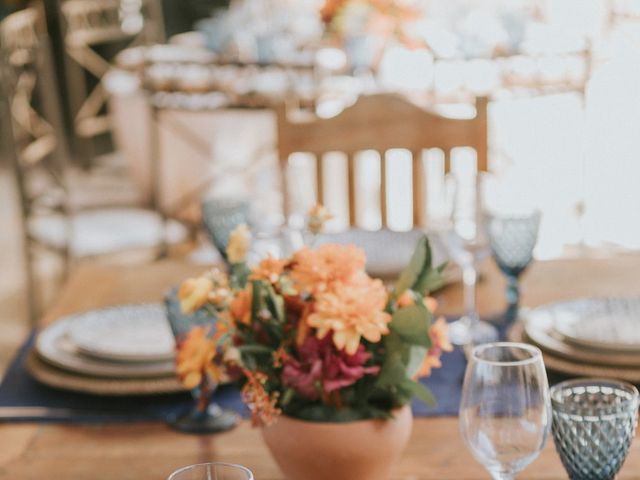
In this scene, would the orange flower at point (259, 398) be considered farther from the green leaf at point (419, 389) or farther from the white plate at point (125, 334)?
the white plate at point (125, 334)

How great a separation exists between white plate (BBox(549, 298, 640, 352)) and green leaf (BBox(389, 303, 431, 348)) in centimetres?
41

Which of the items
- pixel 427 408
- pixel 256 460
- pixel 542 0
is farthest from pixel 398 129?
pixel 542 0

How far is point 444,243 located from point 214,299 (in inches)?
20.7

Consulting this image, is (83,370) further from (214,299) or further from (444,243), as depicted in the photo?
(444,243)

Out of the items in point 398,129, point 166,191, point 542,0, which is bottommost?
point 166,191

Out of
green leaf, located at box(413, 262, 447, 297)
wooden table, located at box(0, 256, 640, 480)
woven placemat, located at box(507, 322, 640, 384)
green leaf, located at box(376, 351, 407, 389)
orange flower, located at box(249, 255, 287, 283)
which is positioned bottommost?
wooden table, located at box(0, 256, 640, 480)

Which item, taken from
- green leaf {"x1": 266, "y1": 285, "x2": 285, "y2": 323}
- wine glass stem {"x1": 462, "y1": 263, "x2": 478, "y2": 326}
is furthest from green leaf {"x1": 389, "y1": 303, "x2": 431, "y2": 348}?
wine glass stem {"x1": 462, "y1": 263, "x2": 478, "y2": 326}

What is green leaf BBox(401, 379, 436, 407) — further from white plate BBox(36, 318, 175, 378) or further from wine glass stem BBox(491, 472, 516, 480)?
white plate BBox(36, 318, 175, 378)

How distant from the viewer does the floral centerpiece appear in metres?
0.92

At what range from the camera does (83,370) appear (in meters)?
1.31

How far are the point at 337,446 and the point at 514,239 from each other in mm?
606

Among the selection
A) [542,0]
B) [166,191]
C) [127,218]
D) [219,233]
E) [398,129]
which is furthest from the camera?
[542,0]

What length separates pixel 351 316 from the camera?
35.3 inches

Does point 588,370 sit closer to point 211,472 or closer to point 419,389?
point 419,389
